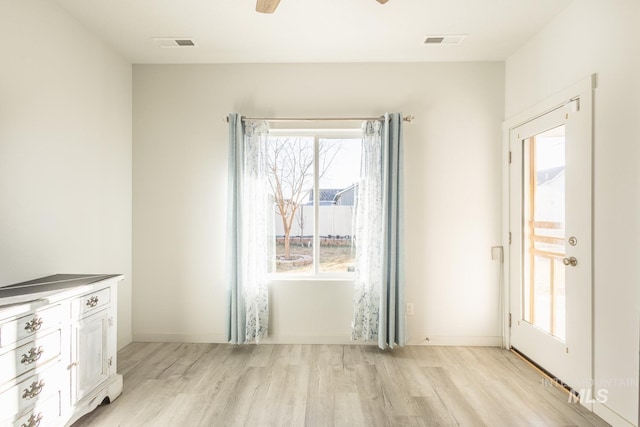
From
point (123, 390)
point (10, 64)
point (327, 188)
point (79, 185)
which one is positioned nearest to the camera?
point (10, 64)

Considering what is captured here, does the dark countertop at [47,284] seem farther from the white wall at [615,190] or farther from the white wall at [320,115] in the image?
the white wall at [615,190]

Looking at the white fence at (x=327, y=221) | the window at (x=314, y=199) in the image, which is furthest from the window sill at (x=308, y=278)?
the white fence at (x=327, y=221)

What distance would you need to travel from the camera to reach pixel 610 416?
6.72 feet

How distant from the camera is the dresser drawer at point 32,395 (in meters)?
1.58

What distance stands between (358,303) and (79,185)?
8.62ft

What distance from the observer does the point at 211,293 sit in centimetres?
336

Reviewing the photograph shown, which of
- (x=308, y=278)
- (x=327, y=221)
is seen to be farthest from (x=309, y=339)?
(x=327, y=221)

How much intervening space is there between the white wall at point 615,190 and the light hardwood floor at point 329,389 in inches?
14.5

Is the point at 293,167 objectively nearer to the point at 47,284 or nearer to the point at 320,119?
the point at 320,119

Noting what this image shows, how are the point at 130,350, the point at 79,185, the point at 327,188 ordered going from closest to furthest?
1. the point at 79,185
2. the point at 130,350
3. the point at 327,188

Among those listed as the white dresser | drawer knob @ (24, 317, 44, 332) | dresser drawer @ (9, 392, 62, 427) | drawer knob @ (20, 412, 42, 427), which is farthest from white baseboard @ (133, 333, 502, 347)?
drawer knob @ (24, 317, 44, 332)

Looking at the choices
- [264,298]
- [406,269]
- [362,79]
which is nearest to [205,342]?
[264,298]

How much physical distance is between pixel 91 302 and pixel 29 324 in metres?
0.43

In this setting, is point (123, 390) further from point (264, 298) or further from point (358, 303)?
point (358, 303)
